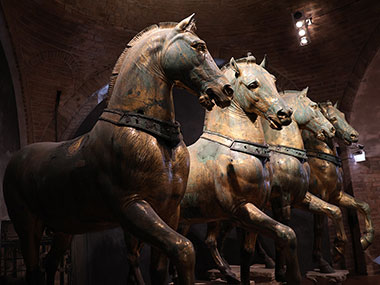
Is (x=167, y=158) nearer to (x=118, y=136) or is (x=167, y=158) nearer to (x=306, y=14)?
(x=118, y=136)

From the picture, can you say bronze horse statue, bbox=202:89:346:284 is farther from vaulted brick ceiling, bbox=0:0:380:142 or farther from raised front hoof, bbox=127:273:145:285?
vaulted brick ceiling, bbox=0:0:380:142

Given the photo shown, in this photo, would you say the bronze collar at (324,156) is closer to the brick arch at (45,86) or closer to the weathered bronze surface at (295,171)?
the weathered bronze surface at (295,171)

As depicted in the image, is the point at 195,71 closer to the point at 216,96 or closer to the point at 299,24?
the point at 216,96

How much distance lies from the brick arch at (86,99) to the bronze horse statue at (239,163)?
4.20 metres

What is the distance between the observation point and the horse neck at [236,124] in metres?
3.47

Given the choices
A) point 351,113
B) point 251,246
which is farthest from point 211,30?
point 251,246

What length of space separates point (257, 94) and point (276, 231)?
4.04 feet

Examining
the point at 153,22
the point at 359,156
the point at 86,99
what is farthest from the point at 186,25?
the point at 359,156

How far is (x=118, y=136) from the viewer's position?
2205 mm

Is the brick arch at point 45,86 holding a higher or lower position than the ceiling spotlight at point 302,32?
lower

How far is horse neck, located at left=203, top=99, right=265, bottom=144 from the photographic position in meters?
3.47

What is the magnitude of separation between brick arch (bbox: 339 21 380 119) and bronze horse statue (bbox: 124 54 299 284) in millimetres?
5063

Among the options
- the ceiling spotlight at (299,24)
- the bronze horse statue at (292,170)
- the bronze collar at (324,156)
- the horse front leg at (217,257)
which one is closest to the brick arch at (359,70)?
the ceiling spotlight at (299,24)

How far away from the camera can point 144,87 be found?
2350 mm
